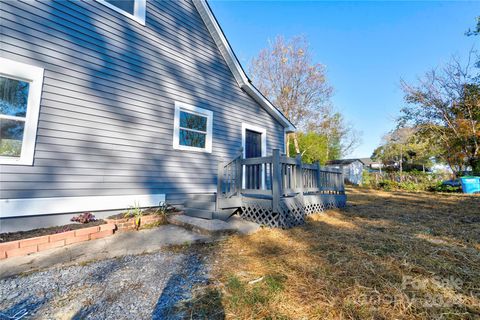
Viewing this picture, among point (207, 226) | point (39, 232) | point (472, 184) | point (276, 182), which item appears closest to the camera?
point (39, 232)

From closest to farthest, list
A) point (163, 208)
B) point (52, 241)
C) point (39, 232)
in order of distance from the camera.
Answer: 1. point (52, 241)
2. point (39, 232)
3. point (163, 208)

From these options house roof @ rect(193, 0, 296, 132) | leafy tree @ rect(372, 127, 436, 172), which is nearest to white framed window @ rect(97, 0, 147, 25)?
house roof @ rect(193, 0, 296, 132)

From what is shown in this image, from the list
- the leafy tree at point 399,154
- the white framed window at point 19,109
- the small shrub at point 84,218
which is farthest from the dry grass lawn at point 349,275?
the leafy tree at point 399,154

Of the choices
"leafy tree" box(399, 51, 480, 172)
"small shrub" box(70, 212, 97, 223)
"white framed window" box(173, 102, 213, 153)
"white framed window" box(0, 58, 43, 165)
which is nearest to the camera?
"white framed window" box(0, 58, 43, 165)

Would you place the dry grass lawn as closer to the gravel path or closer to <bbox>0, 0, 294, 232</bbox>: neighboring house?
the gravel path

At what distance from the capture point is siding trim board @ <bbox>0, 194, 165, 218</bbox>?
3.20 metres

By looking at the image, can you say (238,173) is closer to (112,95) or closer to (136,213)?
(136,213)

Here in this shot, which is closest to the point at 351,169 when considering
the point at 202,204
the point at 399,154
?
the point at 399,154

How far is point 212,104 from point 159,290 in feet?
16.4

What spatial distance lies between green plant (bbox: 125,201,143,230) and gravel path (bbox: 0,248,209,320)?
4.49 feet

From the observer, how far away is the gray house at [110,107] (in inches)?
132

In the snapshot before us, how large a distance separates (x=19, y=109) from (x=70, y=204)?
68.1 inches

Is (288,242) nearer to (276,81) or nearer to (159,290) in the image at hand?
(159,290)

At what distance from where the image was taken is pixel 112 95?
14.1ft
